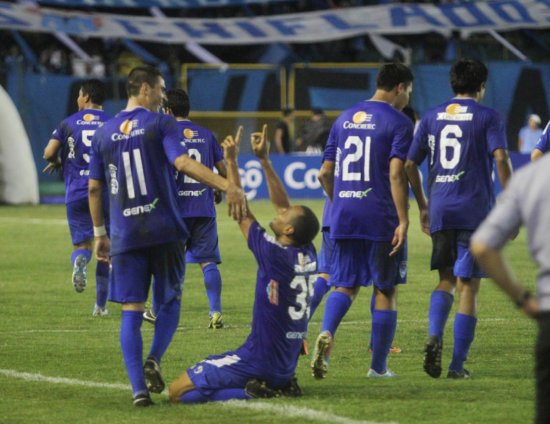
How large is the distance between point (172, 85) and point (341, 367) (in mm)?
22067

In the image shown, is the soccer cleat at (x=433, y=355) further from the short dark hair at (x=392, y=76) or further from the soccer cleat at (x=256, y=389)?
the short dark hair at (x=392, y=76)

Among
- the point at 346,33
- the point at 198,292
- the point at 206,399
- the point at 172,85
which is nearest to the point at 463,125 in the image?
the point at 206,399

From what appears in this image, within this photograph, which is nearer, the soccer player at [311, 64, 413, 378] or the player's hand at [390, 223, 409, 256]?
the player's hand at [390, 223, 409, 256]

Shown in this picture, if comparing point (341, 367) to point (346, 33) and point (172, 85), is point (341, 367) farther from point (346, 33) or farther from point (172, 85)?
point (346, 33)

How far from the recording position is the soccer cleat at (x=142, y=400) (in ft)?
22.1

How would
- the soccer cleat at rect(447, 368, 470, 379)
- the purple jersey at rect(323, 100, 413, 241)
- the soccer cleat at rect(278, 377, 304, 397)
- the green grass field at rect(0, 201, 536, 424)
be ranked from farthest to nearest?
the purple jersey at rect(323, 100, 413, 241) → the soccer cleat at rect(447, 368, 470, 379) → the soccer cleat at rect(278, 377, 304, 397) → the green grass field at rect(0, 201, 536, 424)

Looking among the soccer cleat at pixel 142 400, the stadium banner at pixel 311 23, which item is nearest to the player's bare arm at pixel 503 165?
the soccer cleat at pixel 142 400


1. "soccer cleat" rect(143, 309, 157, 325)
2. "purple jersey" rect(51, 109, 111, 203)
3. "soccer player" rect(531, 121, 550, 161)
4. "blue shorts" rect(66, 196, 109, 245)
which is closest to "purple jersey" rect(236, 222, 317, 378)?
"soccer player" rect(531, 121, 550, 161)

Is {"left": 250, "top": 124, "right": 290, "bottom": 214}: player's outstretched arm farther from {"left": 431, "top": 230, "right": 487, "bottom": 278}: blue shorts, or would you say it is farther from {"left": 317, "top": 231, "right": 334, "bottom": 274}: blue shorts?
{"left": 317, "top": 231, "right": 334, "bottom": 274}: blue shorts

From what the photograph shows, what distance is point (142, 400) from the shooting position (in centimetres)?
675

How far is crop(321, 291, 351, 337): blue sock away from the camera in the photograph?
7.76 metres

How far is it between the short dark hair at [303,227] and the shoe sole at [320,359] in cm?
94

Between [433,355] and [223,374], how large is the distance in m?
1.43

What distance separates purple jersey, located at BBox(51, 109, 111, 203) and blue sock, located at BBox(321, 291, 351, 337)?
13.5 feet
